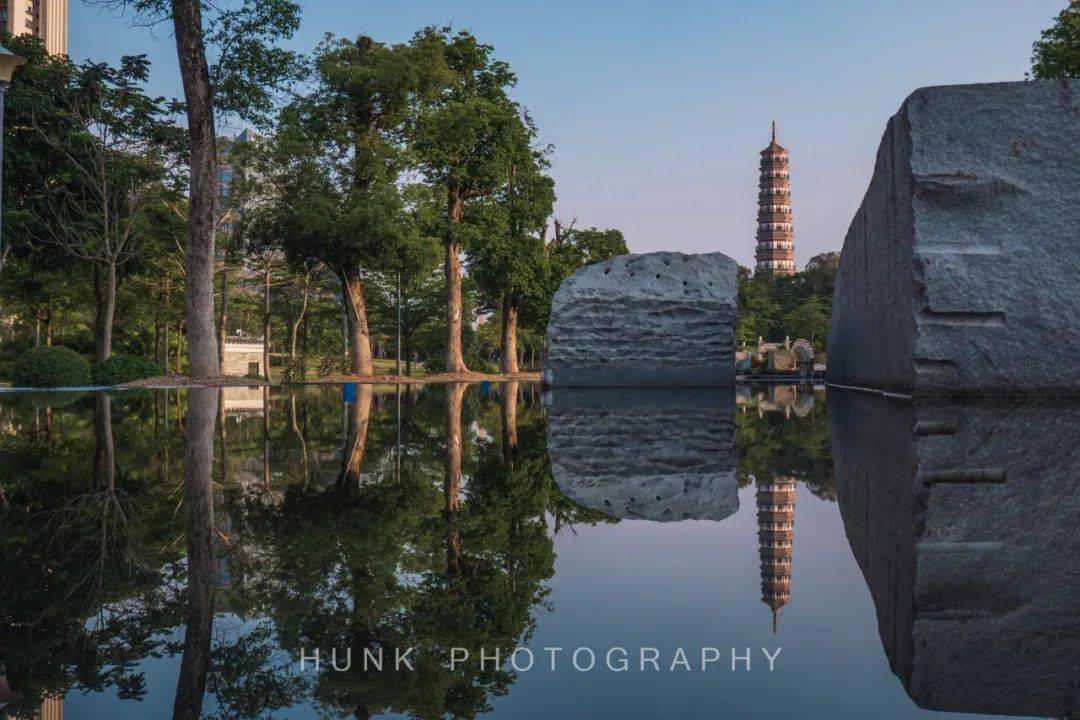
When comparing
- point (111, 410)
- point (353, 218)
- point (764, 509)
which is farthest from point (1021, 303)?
point (353, 218)

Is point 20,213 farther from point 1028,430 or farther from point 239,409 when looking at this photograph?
point 1028,430

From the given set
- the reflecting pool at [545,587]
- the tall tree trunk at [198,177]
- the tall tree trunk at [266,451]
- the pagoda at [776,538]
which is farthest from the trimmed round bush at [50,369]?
the pagoda at [776,538]

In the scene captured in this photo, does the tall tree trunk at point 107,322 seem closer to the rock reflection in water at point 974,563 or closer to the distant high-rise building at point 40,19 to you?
the rock reflection in water at point 974,563

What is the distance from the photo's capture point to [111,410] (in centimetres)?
1115

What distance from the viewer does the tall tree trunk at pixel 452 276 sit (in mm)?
28234

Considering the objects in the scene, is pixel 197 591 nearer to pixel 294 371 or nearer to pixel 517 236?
pixel 294 371

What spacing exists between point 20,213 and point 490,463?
22.6 metres

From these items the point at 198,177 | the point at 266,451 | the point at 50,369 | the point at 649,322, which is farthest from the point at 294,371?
the point at 266,451

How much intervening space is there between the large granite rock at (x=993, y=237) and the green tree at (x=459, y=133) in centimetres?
1989

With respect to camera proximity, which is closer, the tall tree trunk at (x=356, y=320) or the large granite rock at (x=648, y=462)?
the large granite rock at (x=648, y=462)

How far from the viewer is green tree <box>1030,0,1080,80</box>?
1011 inches

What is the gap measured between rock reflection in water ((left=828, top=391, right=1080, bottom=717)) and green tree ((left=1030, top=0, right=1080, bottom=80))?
26.1 m

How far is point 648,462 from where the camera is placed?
209 inches

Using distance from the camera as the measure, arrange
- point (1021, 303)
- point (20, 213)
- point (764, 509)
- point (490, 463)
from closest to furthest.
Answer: point (764, 509)
point (490, 463)
point (1021, 303)
point (20, 213)
